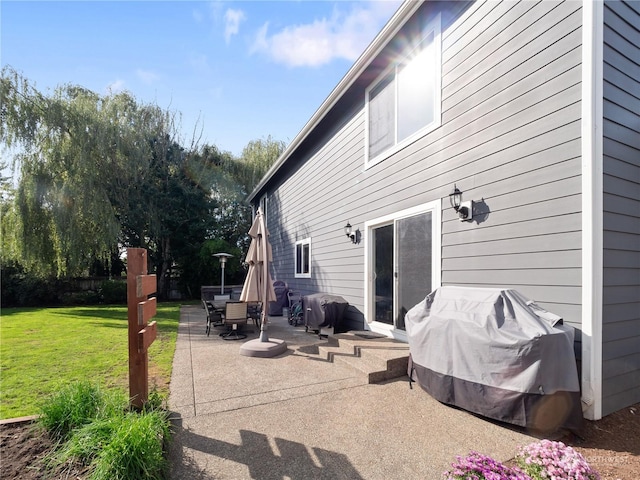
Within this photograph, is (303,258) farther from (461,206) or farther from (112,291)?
(112,291)

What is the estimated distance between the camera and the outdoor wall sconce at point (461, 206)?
4246 mm

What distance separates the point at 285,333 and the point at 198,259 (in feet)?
34.1

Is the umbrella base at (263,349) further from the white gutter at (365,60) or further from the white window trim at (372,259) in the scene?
the white gutter at (365,60)

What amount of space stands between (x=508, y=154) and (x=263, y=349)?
429 centimetres

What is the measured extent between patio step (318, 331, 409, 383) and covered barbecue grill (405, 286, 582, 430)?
0.49m

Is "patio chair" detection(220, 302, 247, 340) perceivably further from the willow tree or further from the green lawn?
the willow tree

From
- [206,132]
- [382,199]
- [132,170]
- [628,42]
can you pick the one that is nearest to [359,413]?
[382,199]

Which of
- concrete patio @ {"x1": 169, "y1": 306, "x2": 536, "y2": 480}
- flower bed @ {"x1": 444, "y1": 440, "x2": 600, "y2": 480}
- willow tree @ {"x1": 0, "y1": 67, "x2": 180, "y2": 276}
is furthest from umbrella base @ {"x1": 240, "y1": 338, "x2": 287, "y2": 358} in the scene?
willow tree @ {"x1": 0, "y1": 67, "x2": 180, "y2": 276}

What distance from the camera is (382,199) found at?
612cm

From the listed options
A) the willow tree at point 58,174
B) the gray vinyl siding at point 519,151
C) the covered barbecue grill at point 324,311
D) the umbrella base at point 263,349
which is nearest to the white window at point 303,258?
the covered barbecue grill at point 324,311

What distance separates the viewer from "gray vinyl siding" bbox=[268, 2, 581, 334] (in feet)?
10.7

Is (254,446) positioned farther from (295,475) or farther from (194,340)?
(194,340)

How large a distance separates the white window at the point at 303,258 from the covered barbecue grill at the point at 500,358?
20.2ft

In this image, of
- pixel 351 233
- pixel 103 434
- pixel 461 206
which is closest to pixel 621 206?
pixel 461 206
